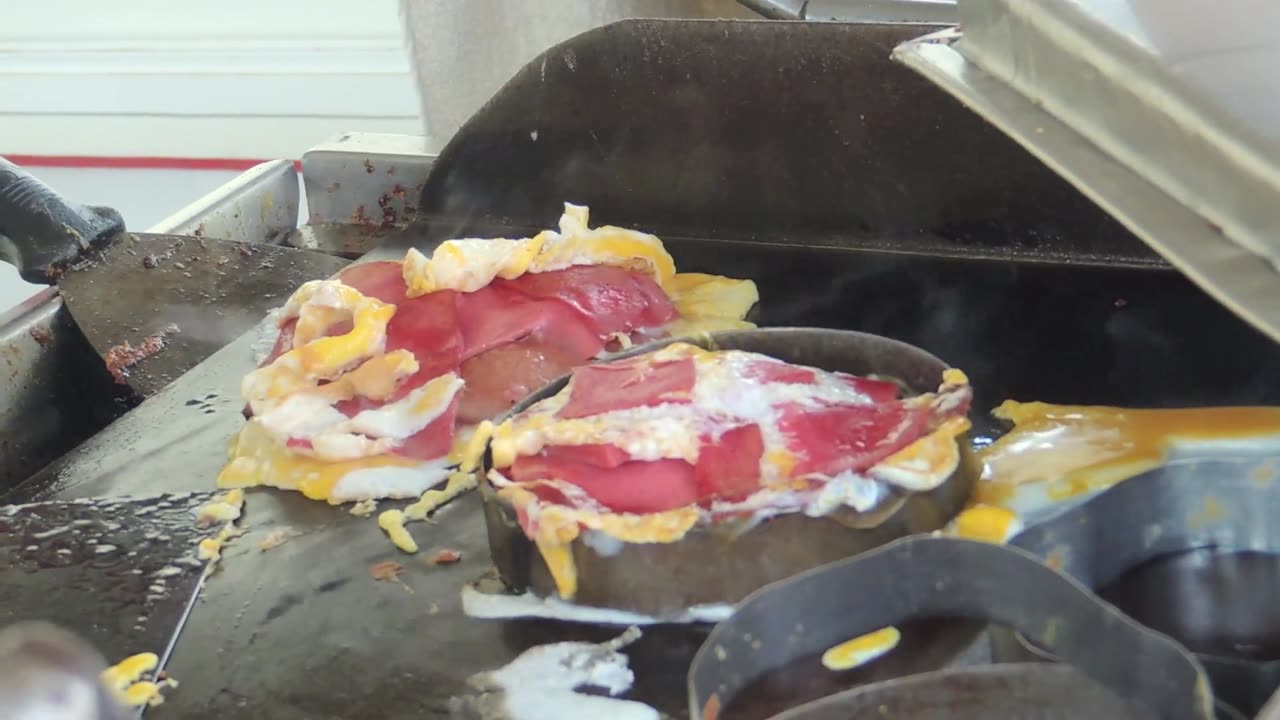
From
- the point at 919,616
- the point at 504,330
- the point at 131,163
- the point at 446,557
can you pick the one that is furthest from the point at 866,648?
the point at 131,163

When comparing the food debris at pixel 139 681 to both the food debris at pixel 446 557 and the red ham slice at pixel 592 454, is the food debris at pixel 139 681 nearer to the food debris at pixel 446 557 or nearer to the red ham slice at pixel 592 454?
the food debris at pixel 446 557

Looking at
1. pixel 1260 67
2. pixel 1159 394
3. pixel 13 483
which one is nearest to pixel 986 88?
pixel 1260 67

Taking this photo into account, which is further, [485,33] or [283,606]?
[485,33]

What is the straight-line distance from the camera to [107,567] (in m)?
1.16

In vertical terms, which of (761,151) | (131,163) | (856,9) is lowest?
(131,163)

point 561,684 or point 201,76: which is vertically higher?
point 201,76

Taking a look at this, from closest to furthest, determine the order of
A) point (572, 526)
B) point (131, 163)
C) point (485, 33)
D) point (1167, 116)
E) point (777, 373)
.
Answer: point (1167, 116), point (572, 526), point (777, 373), point (485, 33), point (131, 163)

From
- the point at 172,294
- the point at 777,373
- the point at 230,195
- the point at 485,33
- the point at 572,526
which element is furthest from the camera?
the point at 485,33

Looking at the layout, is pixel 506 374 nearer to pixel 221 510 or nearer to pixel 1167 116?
pixel 221 510

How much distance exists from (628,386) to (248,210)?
1173 millimetres

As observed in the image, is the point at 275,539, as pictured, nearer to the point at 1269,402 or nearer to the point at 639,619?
the point at 639,619

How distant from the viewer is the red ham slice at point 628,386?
1.07m

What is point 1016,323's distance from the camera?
1.40m

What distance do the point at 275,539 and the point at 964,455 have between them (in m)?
0.71
